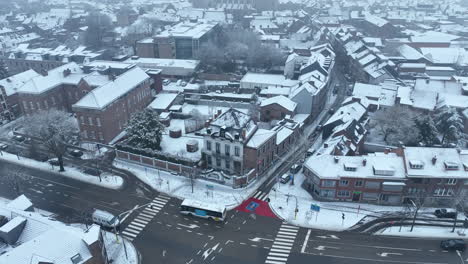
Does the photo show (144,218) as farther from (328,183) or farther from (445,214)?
(445,214)

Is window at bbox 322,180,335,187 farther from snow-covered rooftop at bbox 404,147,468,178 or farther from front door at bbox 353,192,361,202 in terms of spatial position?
snow-covered rooftop at bbox 404,147,468,178

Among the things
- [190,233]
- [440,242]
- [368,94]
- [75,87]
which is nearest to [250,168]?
[190,233]

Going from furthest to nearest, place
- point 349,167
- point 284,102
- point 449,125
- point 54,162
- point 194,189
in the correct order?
point 284,102 → point 449,125 → point 54,162 → point 194,189 → point 349,167

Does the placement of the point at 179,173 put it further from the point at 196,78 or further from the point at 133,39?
the point at 133,39

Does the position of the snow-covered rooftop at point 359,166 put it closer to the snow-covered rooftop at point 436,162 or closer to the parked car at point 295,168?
the snow-covered rooftop at point 436,162

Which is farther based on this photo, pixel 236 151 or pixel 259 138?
pixel 259 138

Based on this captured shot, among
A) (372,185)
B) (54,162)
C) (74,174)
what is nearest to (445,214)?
(372,185)

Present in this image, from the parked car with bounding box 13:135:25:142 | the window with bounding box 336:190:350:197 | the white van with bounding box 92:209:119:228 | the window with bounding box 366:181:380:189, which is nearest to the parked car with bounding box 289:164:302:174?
the window with bounding box 336:190:350:197
